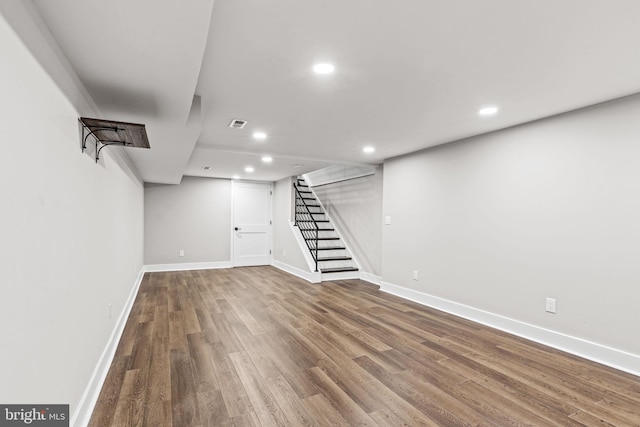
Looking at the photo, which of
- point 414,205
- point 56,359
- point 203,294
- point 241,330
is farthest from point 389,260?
point 56,359

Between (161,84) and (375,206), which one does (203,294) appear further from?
(161,84)

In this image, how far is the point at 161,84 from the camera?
1.90 metres

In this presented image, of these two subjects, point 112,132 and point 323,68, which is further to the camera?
point 323,68

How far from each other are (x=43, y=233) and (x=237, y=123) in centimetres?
222

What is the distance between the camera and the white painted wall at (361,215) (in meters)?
5.74

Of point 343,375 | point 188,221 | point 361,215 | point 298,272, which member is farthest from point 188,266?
point 343,375

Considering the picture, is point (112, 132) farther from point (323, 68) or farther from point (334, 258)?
point (334, 258)

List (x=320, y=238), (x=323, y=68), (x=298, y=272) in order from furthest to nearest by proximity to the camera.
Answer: (x=320, y=238)
(x=298, y=272)
(x=323, y=68)

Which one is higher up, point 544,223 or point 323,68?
point 323,68

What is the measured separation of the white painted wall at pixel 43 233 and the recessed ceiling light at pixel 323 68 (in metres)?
1.39

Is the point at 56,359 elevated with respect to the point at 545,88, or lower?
lower

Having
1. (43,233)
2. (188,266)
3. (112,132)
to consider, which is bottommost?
(188,266)

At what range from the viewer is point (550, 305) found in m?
3.06

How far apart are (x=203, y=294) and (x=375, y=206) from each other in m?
3.30
